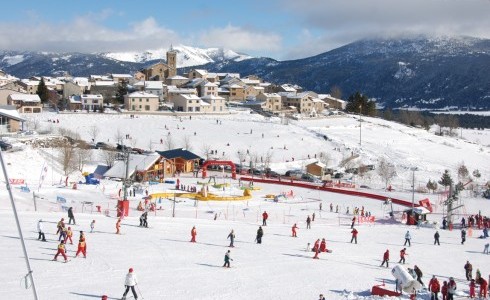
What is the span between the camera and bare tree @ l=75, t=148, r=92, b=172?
4772 centimetres

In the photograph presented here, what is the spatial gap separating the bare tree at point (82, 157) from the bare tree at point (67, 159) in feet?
1.46

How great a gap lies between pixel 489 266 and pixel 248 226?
11.9 metres

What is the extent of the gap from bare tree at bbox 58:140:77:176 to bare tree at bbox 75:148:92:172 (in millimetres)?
445

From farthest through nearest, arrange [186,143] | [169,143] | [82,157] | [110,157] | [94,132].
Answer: [94,132] < [186,143] < [169,143] < [110,157] < [82,157]

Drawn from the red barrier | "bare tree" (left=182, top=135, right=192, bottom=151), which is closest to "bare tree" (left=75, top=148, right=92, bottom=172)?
"bare tree" (left=182, top=135, right=192, bottom=151)

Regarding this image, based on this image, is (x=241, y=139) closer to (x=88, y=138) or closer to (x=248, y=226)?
(x=88, y=138)

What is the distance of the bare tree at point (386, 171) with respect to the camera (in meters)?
57.3

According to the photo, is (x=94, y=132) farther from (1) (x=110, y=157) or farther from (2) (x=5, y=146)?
(2) (x=5, y=146)

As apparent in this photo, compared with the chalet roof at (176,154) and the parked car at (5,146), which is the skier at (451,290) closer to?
the chalet roof at (176,154)

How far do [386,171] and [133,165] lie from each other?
26.3m

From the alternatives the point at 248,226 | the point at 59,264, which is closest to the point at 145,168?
the point at 248,226

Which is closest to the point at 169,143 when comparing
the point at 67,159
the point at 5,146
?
the point at 67,159

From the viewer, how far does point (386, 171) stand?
58.3 meters

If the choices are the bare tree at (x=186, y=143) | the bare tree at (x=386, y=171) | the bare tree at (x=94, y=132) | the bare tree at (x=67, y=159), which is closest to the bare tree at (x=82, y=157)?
the bare tree at (x=67, y=159)
